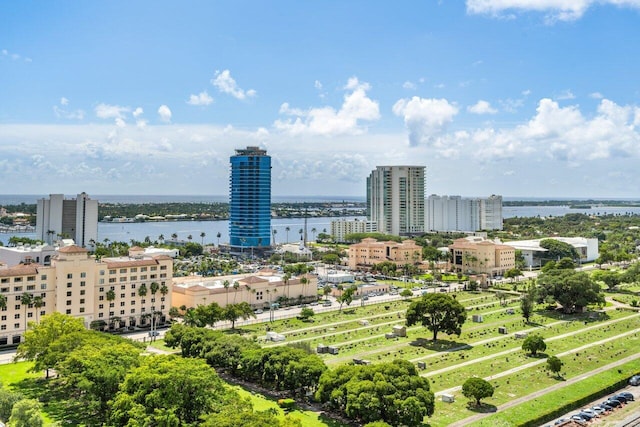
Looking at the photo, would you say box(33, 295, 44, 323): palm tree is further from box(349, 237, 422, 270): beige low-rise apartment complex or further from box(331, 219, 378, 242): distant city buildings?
box(331, 219, 378, 242): distant city buildings

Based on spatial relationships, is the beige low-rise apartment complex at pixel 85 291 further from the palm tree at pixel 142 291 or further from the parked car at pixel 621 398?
the parked car at pixel 621 398

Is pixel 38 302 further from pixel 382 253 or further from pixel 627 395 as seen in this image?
pixel 382 253

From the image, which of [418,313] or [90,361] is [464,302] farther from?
[90,361]

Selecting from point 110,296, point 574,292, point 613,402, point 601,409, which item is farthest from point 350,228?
point 601,409

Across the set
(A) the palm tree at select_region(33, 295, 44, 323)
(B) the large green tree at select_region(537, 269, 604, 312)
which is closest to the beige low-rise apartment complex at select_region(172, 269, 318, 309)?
(A) the palm tree at select_region(33, 295, 44, 323)

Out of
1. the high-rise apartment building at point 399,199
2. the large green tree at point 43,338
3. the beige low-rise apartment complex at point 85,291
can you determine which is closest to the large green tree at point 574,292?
the beige low-rise apartment complex at point 85,291

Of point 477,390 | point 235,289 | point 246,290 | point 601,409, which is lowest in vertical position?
point 601,409

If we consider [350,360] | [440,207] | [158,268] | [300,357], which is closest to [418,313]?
[350,360]
